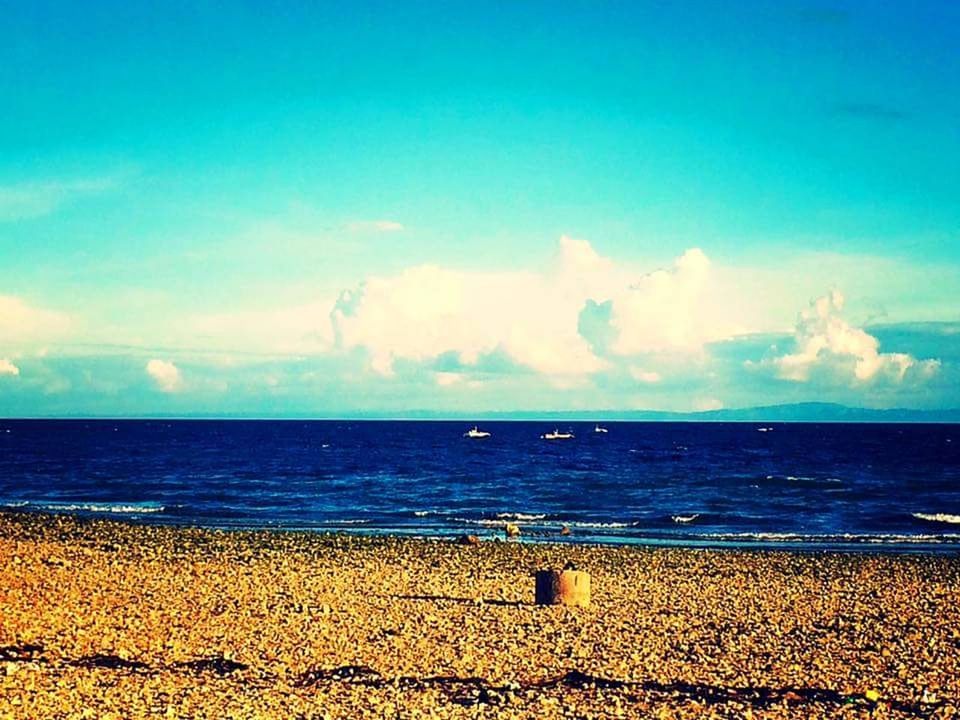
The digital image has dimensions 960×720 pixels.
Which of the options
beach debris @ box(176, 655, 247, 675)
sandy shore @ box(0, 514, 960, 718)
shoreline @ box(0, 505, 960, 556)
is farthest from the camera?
shoreline @ box(0, 505, 960, 556)

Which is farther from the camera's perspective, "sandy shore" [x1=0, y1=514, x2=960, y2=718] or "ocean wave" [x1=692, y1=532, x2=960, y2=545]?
"ocean wave" [x1=692, y1=532, x2=960, y2=545]

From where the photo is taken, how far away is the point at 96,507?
43906 mm

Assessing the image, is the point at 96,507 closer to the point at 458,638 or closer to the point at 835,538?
the point at 835,538

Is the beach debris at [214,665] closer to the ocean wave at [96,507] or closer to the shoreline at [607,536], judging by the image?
the shoreline at [607,536]

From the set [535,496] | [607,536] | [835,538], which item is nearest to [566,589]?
[607,536]

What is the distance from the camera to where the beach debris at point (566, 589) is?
59.4ft

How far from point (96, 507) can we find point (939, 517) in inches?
1480

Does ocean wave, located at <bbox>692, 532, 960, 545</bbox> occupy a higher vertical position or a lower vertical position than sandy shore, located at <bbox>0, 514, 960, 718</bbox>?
lower

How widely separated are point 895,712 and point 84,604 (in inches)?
528

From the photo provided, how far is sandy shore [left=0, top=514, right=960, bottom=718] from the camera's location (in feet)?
37.3

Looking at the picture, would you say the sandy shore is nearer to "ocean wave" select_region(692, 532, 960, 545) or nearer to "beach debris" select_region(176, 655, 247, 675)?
"beach debris" select_region(176, 655, 247, 675)

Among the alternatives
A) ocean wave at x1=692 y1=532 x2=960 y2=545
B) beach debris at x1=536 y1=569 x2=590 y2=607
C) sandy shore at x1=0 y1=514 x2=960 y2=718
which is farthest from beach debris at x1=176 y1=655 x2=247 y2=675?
ocean wave at x1=692 y1=532 x2=960 y2=545

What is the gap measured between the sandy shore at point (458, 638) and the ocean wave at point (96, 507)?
17.5 meters

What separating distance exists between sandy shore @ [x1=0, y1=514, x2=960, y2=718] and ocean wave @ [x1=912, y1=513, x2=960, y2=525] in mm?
17126
